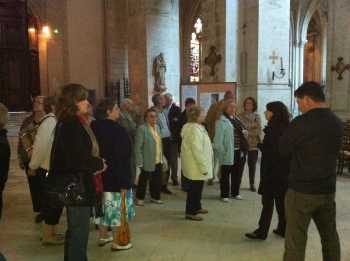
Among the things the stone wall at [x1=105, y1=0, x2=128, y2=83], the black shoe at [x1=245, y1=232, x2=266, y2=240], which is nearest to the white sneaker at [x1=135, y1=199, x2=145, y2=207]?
the black shoe at [x1=245, y1=232, x2=266, y2=240]

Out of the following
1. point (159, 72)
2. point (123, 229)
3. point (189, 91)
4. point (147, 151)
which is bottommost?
point (123, 229)

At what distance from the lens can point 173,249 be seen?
4.02 m

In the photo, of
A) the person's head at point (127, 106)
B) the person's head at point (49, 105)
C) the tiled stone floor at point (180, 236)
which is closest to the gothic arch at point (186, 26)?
the person's head at point (127, 106)

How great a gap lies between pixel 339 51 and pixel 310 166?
346 inches

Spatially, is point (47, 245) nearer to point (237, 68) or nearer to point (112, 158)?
point (112, 158)

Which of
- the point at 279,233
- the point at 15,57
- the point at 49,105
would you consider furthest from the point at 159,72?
the point at 15,57

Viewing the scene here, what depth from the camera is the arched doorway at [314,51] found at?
25.3m

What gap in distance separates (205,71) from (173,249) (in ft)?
21.3

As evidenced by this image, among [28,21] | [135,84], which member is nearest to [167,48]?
[135,84]

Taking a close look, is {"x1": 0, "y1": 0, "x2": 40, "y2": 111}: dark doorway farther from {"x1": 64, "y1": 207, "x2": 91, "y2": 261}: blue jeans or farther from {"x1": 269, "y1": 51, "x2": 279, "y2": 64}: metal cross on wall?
{"x1": 64, "y1": 207, "x2": 91, "y2": 261}: blue jeans

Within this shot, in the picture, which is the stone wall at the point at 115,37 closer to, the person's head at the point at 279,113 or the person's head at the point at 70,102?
the person's head at the point at 279,113

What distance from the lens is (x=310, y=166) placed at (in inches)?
111

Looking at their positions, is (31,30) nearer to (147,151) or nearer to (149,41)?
(149,41)

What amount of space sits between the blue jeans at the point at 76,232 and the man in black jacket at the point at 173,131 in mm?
3912
